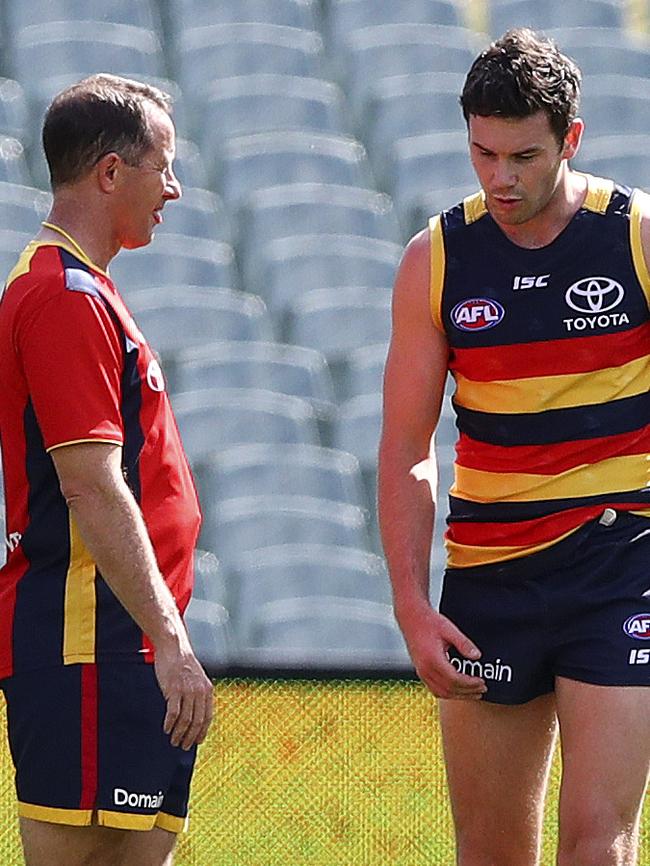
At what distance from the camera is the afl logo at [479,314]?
2.99m

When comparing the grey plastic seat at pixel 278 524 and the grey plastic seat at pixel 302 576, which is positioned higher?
Answer: the grey plastic seat at pixel 278 524

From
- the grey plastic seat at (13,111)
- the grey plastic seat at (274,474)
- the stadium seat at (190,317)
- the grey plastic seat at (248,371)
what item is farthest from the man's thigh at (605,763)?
the grey plastic seat at (13,111)

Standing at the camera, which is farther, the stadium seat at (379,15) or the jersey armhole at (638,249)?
the stadium seat at (379,15)

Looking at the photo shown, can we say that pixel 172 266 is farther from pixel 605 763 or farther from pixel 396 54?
pixel 605 763

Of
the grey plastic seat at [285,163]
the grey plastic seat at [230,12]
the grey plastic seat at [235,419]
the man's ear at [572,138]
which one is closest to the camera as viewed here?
the man's ear at [572,138]

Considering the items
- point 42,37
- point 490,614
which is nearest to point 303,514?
point 42,37

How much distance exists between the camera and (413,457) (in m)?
3.09

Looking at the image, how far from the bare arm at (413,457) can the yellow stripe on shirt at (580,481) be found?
16 centimetres

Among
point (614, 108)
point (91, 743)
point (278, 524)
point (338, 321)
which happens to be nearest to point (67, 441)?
point (91, 743)

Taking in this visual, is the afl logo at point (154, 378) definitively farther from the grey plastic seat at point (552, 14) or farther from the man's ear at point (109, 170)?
the grey plastic seat at point (552, 14)

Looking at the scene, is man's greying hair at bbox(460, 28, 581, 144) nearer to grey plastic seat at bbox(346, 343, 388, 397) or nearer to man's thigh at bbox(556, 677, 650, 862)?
man's thigh at bbox(556, 677, 650, 862)

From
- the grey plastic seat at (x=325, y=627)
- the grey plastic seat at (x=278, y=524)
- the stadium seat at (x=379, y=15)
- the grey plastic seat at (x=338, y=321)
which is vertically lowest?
the grey plastic seat at (x=325, y=627)

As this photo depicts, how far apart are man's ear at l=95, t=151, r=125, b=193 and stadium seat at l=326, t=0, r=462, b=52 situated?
19.9ft

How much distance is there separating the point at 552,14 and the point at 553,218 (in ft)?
20.8
